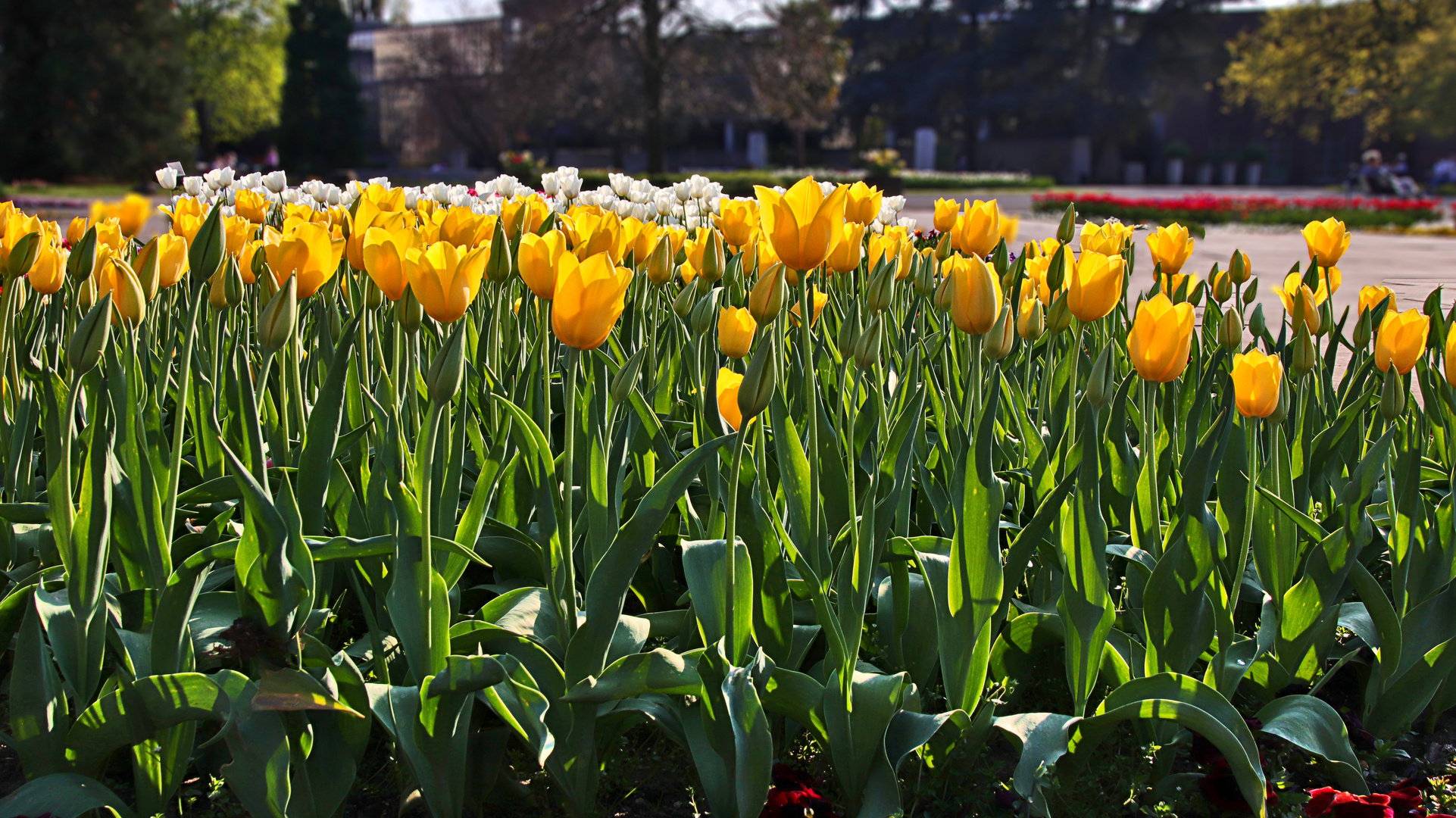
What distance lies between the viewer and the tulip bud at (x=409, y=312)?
136 cm

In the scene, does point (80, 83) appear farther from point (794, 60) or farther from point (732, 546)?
point (732, 546)

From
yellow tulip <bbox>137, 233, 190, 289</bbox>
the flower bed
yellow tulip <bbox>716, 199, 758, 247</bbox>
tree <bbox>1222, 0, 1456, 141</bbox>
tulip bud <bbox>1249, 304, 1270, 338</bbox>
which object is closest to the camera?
yellow tulip <bbox>137, 233, 190, 289</bbox>

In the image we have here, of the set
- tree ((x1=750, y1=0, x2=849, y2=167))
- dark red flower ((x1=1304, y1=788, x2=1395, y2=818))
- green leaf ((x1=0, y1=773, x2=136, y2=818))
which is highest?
tree ((x1=750, y1=0, x2=849, y2=167))

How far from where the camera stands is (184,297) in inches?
107

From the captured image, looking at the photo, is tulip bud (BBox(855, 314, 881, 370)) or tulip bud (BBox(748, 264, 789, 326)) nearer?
tulip bud (BBox(748, 264, 789, 326))

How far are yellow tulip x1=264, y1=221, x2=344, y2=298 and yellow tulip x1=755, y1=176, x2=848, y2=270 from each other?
Result: 2.28 feet

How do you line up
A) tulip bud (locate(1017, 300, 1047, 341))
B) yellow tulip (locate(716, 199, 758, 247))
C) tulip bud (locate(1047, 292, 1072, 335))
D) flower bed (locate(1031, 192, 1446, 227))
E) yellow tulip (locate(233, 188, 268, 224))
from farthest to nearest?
flower bed (locate(1031, 192, 1446, 227))
yellow tulip (locate(233, 188, 268, 224))
yellow tulip (locate(716, 199, 758, 247))
tulip bud (locate(1047, 292, 1072, 335))
tulip bud (locate(1017, 300, 1047, 341))

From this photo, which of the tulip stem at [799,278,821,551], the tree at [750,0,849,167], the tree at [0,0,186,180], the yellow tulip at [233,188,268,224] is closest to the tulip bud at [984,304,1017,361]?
the tulip stem at [799,278,821,551]

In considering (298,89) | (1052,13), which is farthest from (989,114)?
(298,89)

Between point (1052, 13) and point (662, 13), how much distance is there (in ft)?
74.6

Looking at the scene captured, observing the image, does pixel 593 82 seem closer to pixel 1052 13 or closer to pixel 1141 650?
pixel 1052 13

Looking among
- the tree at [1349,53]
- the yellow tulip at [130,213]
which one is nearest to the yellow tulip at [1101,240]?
the yellow tulip at [130,213]

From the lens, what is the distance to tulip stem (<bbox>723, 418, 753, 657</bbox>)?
1316 millimetres

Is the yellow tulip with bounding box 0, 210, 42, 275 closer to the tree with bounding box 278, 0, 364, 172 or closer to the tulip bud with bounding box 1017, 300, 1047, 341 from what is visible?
the tulip bud with bounding box 1017, 300, 1047, 341
